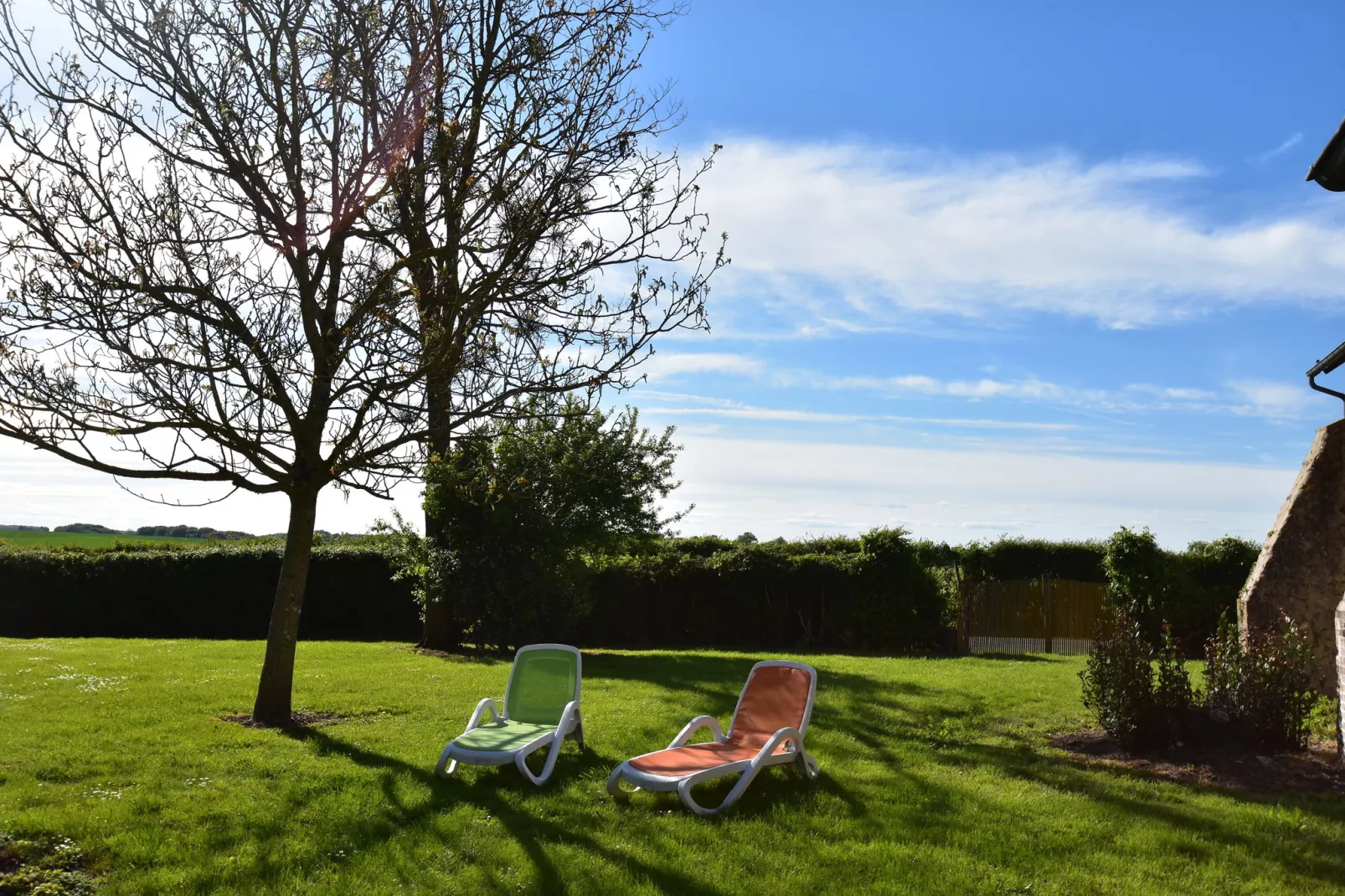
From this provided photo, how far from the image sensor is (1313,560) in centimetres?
1126

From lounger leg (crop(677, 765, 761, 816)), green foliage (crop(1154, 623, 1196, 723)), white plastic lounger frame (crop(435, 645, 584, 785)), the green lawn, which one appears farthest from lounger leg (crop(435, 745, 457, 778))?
green foliage (crop(1154, 623, 1196, 723))

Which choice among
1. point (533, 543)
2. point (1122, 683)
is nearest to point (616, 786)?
point (1122, 683)

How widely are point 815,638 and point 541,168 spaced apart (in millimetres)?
14247

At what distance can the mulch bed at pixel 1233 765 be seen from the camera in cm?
787

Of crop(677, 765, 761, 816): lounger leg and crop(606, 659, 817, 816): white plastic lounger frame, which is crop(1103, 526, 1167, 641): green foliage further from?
crop(677, 765, 761, 816): lounger leg

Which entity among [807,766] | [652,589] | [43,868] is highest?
[652,589]

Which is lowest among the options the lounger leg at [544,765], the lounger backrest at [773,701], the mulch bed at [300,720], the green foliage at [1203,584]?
the mulch bed at [300,720]

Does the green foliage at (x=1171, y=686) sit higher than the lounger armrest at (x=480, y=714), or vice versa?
the green foliage at (x=1171, y=686)

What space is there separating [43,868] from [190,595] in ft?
63.5

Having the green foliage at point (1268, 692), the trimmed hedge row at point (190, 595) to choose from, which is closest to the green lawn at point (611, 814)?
the green foliage at point (1268, 692)

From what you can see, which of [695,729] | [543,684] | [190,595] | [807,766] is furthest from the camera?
[190,595]

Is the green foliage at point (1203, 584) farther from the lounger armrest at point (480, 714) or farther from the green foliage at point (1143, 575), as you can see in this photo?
the lounger armrest at point (480, 714)

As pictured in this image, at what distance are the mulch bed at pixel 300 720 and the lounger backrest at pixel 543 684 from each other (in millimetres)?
2205

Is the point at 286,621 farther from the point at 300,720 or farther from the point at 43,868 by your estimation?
the point at 43,868
